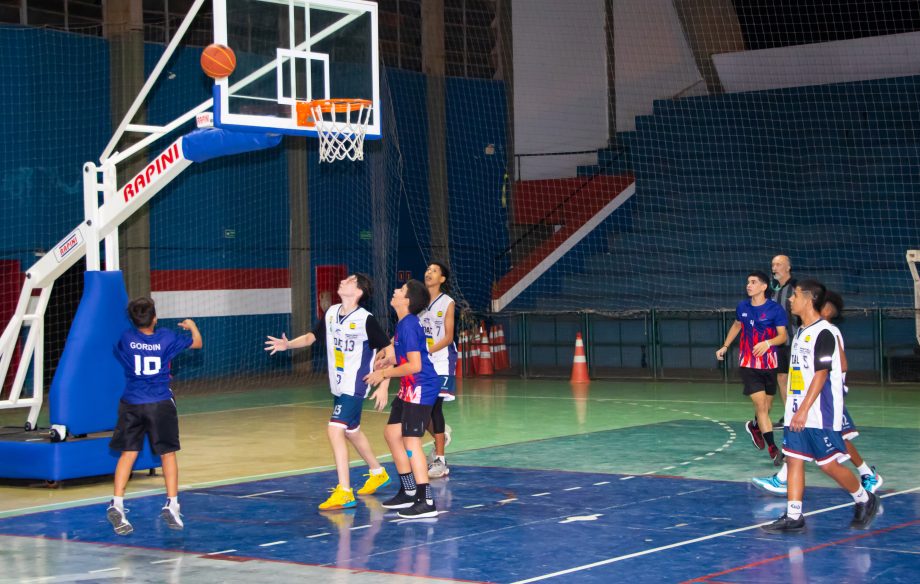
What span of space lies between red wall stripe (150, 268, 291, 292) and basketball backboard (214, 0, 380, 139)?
10128 mm

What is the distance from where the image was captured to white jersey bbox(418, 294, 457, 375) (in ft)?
37.0

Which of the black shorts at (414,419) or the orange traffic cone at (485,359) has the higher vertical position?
the black shorts at (414,419)

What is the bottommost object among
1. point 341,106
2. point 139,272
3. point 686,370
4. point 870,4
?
point 686,370

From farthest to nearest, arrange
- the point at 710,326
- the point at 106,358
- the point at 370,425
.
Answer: the point at 710,326, the point at 370,425, the point at 106,358

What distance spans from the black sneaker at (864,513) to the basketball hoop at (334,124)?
6143mm

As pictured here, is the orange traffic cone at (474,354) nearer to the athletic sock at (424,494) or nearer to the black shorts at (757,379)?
the black shorts at (757,379)

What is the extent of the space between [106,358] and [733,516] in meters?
6.05

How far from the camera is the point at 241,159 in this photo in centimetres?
2392

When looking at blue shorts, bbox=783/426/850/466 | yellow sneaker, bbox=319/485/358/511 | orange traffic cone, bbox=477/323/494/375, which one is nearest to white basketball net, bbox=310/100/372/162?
yellow sneaker, bbox=319/485/358/511

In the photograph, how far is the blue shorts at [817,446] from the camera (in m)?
8.45

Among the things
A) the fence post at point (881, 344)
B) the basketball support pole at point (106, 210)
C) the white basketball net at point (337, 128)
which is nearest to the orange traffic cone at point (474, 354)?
the fence post at point (881, 344)

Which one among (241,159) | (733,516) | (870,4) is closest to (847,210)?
(870,4)

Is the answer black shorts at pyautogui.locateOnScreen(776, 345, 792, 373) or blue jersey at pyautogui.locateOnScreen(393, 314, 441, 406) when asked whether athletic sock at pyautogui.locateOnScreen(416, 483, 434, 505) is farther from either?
black shorts at pyautogui.locateOnScreen(776, 345, 792, 373)

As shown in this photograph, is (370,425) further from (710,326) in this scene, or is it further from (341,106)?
(710,326)
